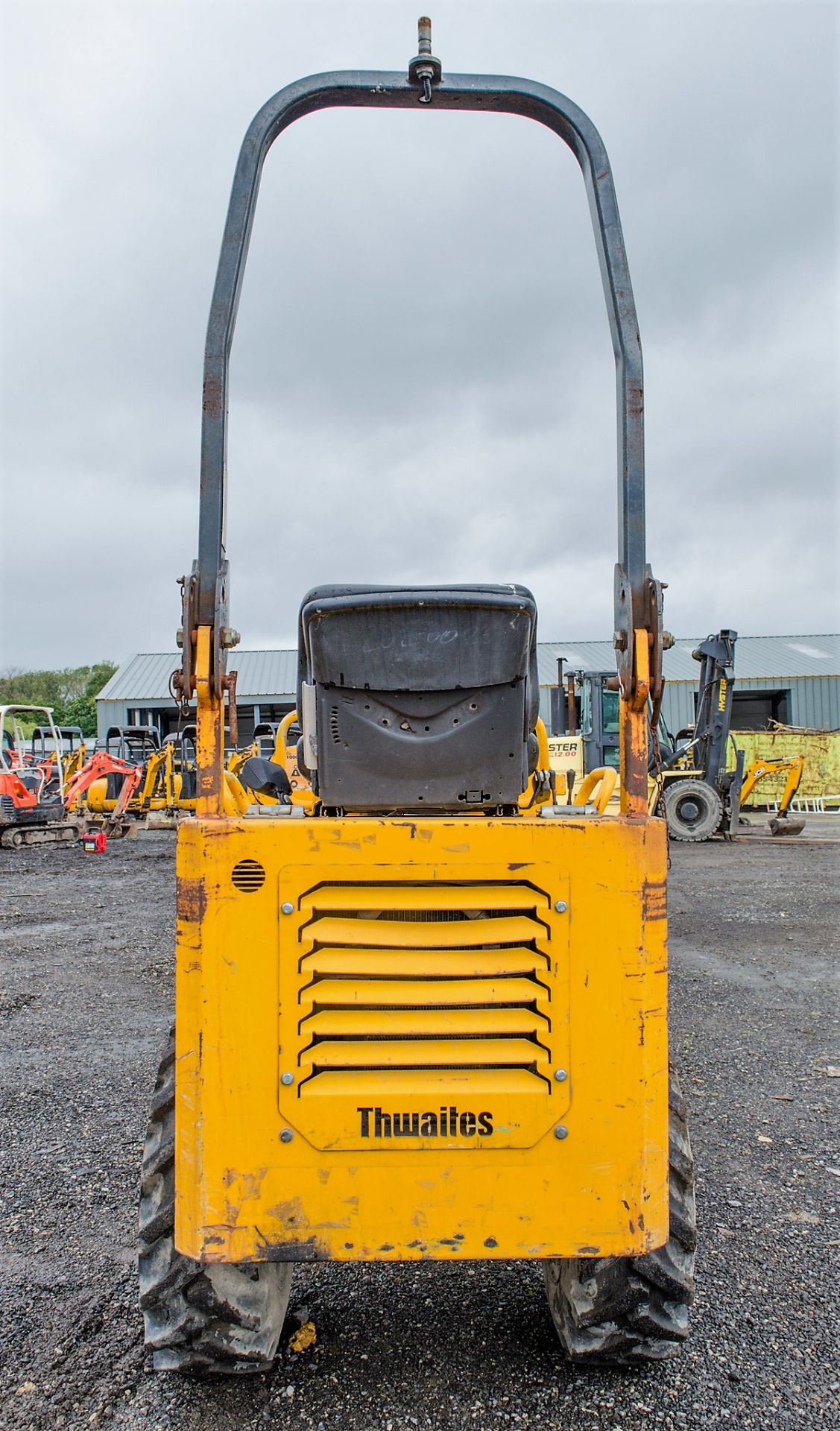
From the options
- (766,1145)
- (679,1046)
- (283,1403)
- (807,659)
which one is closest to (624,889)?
(283,1403)

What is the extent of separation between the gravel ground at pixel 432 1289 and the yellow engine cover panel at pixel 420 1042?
1.79ft

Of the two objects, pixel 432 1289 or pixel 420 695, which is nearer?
pixel 420 695

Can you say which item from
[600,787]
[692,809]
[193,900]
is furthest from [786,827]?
[193,900]

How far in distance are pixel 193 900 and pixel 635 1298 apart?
149 cm

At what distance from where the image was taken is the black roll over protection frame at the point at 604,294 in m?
2.36

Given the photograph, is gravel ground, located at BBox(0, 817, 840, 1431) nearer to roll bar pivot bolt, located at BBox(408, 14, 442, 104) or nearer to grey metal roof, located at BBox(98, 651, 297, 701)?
roll bar pivot bolt, located at BBox(408, 14, 442, 104)

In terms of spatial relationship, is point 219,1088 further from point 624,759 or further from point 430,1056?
point 624,759

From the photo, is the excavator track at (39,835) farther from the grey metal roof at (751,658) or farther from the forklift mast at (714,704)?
the grey metal roof at (751,658)

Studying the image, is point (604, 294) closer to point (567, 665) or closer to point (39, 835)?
point (39, 835)

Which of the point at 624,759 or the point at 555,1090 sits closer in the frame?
the point at 555,1090

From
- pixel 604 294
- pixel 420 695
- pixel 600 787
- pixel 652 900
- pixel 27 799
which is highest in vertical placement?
pixel 604 294

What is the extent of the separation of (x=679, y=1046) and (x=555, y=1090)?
3.66 meters

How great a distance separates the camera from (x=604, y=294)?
8.64 ft

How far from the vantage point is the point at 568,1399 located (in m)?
2.45
